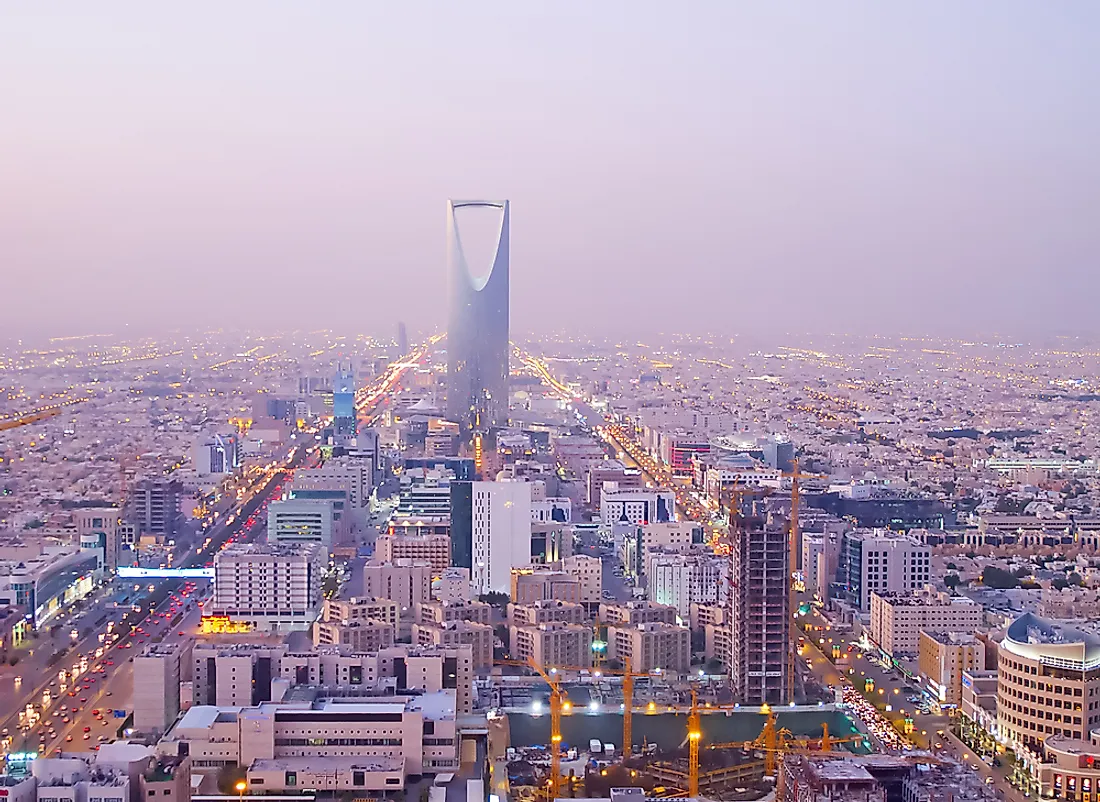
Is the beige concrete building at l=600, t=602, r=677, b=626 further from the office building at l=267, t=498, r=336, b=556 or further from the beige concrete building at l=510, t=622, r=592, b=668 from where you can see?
the office building at l=267, t=498, r=336, b=556

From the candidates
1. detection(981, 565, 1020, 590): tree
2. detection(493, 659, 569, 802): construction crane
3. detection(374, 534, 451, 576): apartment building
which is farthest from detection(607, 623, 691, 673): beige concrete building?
detection(981, 565, 1020, 590): tree

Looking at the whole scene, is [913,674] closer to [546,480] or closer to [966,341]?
[546,480]

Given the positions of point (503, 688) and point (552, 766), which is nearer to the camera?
point (552, 766)

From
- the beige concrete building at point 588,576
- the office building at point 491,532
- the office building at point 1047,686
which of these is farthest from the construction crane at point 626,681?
the office building at point 491,532

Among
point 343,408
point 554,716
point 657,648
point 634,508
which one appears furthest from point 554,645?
point 343,408

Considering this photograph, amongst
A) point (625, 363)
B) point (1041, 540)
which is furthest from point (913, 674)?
point (625, 363)

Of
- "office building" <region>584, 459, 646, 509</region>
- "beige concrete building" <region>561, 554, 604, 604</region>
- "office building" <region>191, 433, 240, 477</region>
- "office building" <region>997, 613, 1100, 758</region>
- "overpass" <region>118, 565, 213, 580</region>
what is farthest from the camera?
"office building" <region>191, 433, 240, 477</region>
